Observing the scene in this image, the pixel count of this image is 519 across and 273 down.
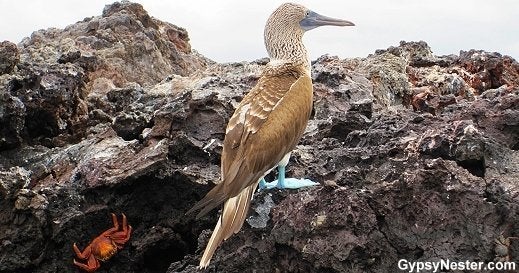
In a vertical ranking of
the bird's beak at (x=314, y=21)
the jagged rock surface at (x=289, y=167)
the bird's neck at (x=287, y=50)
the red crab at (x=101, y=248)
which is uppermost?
the bird's beak at (x=314, y=21)

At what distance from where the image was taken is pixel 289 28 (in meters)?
8.60

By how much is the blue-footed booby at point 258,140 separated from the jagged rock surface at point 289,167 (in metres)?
0.23

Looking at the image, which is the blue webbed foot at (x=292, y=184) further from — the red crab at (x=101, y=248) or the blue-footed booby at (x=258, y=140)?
the red crab at (x=101, y=248)

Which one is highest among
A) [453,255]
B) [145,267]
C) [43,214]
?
[453,255]

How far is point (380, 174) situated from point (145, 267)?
3.12 meters

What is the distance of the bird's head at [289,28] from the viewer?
8438 millimetres

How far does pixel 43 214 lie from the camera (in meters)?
7.98

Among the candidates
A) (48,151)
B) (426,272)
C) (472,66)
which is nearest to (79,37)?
(48,151)

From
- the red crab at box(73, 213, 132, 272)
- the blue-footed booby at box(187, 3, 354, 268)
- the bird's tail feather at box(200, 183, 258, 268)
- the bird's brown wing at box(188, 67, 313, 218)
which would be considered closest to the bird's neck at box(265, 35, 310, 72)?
the blue-footed booby at box(187, 3, 354, 268)

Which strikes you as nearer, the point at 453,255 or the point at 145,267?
the point at 453,255

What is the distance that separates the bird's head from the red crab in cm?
260

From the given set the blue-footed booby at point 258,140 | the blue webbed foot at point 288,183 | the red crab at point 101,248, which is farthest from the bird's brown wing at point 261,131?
the red crab at point 101,248

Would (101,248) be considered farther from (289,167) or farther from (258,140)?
(258,140)

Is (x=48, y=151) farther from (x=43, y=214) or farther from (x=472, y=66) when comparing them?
(x=472, y=66)
